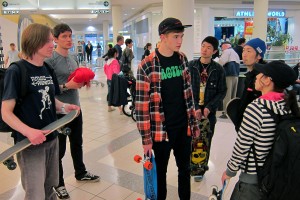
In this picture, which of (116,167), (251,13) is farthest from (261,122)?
(251,13)

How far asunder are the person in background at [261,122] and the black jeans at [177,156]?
538mm

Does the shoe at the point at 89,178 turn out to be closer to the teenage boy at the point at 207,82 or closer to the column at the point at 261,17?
the teenage boy at the point at 207,82

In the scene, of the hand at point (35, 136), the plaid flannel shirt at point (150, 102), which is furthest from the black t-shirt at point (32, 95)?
the plaid flannel shirt at point (150, 102)

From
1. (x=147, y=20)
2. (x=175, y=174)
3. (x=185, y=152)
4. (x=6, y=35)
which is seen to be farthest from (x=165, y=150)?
(x=147, y=20)

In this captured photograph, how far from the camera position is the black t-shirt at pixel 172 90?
6.40 feet

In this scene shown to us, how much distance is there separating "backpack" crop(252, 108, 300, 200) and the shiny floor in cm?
131

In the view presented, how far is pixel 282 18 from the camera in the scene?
1739 cm

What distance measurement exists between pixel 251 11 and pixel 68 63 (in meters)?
15.8

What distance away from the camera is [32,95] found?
5.44ft

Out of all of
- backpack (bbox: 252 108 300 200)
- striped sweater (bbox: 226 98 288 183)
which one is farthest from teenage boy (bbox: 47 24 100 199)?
backpack (bbox: 252 108 300 200)

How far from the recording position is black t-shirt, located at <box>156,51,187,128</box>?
1.95 meters

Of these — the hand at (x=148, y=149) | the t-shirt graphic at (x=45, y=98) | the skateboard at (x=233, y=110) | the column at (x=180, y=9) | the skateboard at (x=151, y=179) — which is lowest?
Answer: the skateboard at (x=151, y=179)

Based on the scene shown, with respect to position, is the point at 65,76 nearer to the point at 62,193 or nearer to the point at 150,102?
the point at 150,102

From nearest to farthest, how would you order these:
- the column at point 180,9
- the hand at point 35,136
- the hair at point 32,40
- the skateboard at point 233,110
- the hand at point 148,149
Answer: the hand at point 35,136, the hair at point 32,40, the skateboard at point 233,110, the hand at point 148,149, the column at point 180,9
